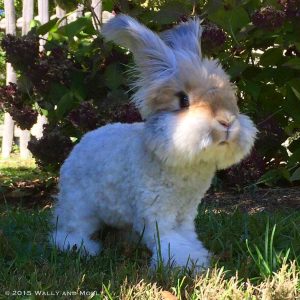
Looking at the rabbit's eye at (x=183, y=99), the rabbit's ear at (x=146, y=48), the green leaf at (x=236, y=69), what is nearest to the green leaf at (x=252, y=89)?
the green leaf at (x=236, y=69)

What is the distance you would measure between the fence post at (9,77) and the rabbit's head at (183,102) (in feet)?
19.0

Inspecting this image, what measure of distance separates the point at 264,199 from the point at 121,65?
5.23 ft

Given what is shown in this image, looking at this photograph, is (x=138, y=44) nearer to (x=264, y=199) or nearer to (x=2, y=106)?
(x=264, y=199)

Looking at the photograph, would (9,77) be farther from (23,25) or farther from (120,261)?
(120,261)

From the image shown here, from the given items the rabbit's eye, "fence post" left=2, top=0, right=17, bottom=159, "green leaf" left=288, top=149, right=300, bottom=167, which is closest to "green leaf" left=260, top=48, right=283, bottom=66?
"green leaf" left=288, top=149, right=300, bottom=167

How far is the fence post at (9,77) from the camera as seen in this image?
28.2 feet

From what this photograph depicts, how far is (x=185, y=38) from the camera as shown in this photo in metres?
3.16

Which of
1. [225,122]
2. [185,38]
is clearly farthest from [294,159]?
[225,122]

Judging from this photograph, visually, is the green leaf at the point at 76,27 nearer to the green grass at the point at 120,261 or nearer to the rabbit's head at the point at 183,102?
the green grass at the point at 120,261

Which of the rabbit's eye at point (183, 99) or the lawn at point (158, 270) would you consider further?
the rabbit's eye at point (183, 99)

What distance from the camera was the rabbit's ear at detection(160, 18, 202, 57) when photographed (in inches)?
122

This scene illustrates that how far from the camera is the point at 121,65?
17.0 feet

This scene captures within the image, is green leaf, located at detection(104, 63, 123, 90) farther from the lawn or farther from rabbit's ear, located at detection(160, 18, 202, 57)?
rabbit's ear, located at detection(160, 18, 202, 57)

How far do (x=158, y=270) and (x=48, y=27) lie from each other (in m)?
3.43
